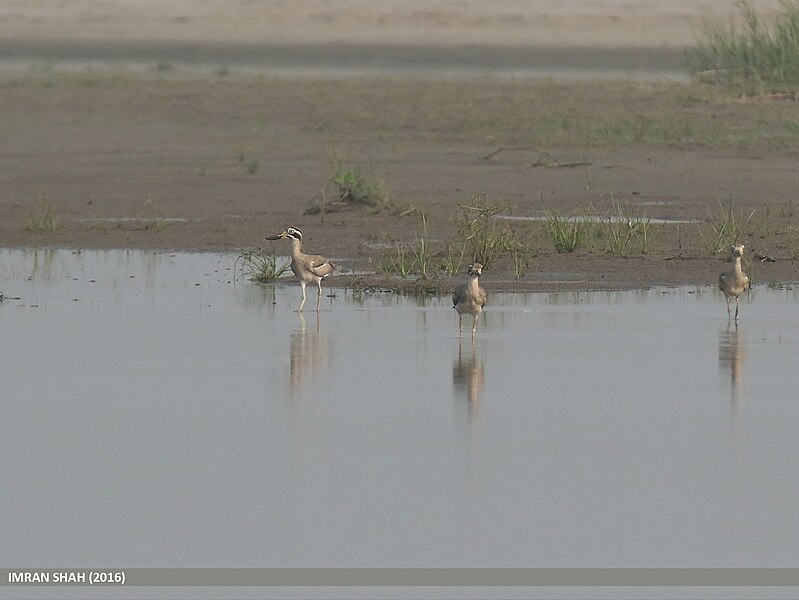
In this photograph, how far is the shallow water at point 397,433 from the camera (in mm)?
7781

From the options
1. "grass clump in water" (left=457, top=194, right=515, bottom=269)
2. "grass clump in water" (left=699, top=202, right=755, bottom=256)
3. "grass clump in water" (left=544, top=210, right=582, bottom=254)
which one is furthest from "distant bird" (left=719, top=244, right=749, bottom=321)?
"grass clump in water" (left=544, top=210, right=582, bottom=254)

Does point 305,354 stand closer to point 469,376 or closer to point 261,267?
point 469,376

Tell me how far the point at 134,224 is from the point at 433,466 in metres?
11.8

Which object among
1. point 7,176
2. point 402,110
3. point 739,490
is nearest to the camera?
point 739,490

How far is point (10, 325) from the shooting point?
13.6 metres

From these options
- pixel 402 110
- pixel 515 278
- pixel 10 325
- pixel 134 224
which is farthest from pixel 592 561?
pixel 402 110

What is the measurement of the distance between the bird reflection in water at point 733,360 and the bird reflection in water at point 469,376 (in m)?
1.39

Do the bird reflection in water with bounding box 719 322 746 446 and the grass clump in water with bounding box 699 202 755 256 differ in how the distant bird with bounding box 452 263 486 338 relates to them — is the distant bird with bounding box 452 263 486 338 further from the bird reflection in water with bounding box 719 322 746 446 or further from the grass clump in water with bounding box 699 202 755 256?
the grass clump in water with bounding box 699 202 755 256

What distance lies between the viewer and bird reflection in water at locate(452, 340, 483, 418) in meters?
10.7

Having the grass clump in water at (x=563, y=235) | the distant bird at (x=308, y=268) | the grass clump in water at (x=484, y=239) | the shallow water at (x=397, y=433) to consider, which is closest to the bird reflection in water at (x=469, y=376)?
the shallow water at (x=397, y=433)

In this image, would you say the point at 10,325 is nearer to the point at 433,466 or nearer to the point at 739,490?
the point at 433,466

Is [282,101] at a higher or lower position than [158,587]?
higher

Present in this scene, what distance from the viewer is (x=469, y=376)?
37.6 feet

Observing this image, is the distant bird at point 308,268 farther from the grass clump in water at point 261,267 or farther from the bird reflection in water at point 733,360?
the bird reflection in water at point 733,360
